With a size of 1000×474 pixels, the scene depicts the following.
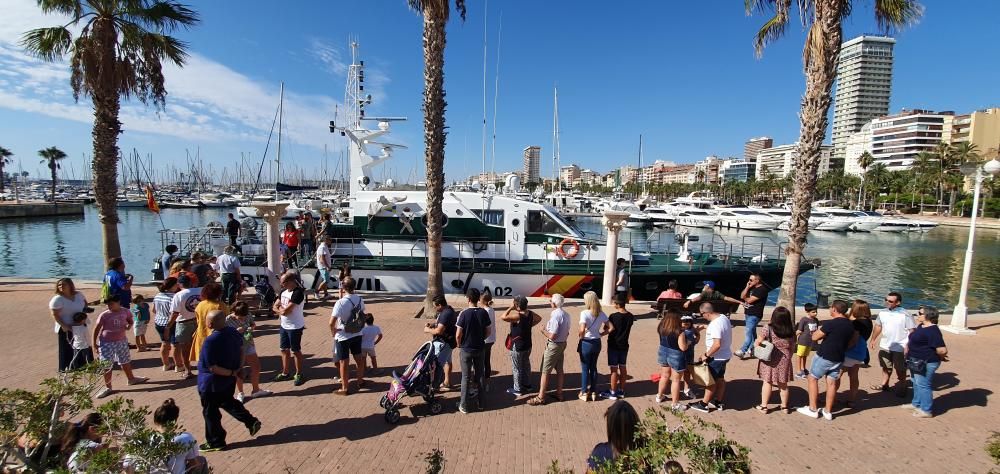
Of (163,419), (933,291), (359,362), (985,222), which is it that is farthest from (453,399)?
(985,222)

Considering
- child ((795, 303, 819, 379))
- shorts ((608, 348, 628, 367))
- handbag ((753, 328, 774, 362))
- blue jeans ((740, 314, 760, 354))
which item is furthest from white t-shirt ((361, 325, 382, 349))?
blue jeans ((740, 314, 760, 354))

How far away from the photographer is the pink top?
5.96 metres

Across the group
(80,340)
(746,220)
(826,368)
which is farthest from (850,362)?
(746,220)

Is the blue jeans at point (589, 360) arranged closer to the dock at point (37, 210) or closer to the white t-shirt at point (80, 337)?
the white t-shirt at point (80, 337)

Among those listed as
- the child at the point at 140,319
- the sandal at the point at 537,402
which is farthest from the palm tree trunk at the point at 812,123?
the child at the point at 140,319

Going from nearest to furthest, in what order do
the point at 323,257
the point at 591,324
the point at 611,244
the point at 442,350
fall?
1. the point at 442,350
2. the point at 591,324
3. the point at 611,244
4. the point at 323,257

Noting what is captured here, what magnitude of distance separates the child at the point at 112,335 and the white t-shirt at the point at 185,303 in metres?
0.54

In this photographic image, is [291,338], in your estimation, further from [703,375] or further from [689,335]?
[703,375]

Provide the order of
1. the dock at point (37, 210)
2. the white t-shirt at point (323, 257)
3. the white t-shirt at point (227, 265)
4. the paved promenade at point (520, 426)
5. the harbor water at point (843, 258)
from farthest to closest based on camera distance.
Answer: the dock at point (37, 210), the harbor water at point (843, 258), the white t-shirt at point (323, 257), the white t-shirt at point (227, 265), the paved promenade at point (520, 426)

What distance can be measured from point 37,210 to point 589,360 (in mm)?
80526

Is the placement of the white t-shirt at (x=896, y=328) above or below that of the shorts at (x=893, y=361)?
above

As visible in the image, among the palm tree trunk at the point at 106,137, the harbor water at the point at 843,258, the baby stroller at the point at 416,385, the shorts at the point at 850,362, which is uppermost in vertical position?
the palm tree trunk at the point at 106,137

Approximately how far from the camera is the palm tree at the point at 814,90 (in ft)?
26.6

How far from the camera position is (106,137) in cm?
1142
